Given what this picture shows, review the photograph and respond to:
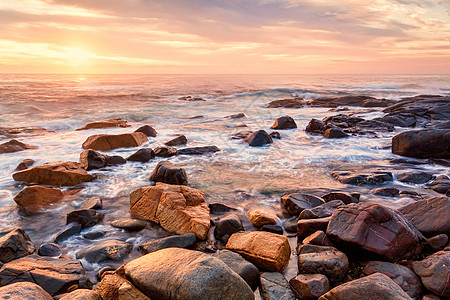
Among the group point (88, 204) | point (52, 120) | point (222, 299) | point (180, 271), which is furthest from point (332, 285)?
point (52, 120)

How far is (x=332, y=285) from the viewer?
3.45 metres

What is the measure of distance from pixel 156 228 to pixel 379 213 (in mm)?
3481

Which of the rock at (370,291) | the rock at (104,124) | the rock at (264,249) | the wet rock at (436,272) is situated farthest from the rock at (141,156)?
the wet rock at (436,272)

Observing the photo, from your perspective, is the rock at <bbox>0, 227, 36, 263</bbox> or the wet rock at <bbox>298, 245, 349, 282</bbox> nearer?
the wet rock at <bbox>298, 245, 349, 282</bbox>

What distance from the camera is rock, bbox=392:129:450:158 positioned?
8.98 m

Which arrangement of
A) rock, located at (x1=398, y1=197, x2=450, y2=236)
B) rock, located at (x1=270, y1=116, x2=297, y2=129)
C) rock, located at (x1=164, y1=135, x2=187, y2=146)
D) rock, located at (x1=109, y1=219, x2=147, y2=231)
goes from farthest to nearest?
rock, located at (x1=270, y1=116, x2=297, y2=129) → rock, located at (x1=164, y1=135, x2=187, y2=146) → rock, located at (x1=109, y1=219, x2=147, y2=231) → rock, located at (x1=398, y1=197, x2=450, y2=236)

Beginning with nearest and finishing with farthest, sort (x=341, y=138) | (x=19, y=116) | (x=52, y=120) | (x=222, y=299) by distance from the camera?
1. (x=222, y=299)
2. (x=341, y=138)
3. (x=52, y=120)
4. (x=19, y=116)

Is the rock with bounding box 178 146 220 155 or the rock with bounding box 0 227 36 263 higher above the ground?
the rock with bounding box 0 227 36 263

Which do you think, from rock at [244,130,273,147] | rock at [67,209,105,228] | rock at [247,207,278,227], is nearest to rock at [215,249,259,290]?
rock at [247,207,278,227]

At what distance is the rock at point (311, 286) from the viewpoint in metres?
3.24

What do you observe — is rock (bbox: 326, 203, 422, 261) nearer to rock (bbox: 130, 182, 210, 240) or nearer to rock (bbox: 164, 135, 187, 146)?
rock (bbox: 130, 182, 210, 240)

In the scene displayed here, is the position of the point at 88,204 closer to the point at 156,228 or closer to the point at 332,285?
the point at 156,228

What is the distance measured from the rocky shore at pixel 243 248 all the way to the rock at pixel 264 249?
0.01 meters

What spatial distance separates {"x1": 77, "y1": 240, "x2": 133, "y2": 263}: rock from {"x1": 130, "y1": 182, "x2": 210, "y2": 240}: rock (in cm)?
80
